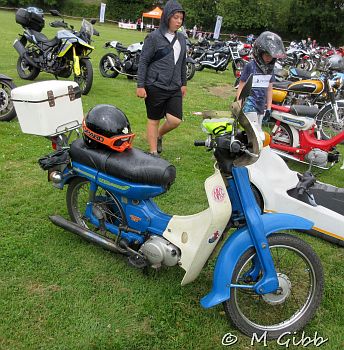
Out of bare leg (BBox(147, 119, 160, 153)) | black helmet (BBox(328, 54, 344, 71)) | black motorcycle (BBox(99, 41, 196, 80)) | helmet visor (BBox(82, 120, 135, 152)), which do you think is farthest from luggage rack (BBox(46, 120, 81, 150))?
black motorcycle (BBox(99, 41, 196, 80))

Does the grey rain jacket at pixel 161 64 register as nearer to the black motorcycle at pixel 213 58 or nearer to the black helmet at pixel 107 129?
the black helmet at pixel 107 129

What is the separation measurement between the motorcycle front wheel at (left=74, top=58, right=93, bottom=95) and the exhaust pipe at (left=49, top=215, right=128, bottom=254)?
5.21m

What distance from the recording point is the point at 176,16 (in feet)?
13.7

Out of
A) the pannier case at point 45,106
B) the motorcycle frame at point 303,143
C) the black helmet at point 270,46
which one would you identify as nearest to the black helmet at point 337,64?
the motorcycle frame at point 303,143

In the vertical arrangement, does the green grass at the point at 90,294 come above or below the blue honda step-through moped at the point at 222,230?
below

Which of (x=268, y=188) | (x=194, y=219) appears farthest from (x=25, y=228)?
(x=268, y=188)

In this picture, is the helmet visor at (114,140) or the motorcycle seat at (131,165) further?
the helmet visor at (114,140)

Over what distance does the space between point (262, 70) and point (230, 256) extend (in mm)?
2794

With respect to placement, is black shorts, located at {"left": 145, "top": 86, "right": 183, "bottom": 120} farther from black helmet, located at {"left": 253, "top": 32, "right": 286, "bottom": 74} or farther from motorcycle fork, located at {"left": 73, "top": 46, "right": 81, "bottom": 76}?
motorcycle fork, located at {"left": 73, "top": 46, "right": 81, "bottom": 76}

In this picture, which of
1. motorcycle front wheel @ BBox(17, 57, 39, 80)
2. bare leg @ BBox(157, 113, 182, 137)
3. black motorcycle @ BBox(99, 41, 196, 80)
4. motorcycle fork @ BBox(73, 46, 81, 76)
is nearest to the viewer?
bare leg @ BBox(157, 113, 182, 137)

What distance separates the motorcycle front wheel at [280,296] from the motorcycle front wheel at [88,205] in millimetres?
973

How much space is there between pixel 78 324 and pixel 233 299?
0.95m

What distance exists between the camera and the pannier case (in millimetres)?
3139

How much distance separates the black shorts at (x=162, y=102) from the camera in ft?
14.8
